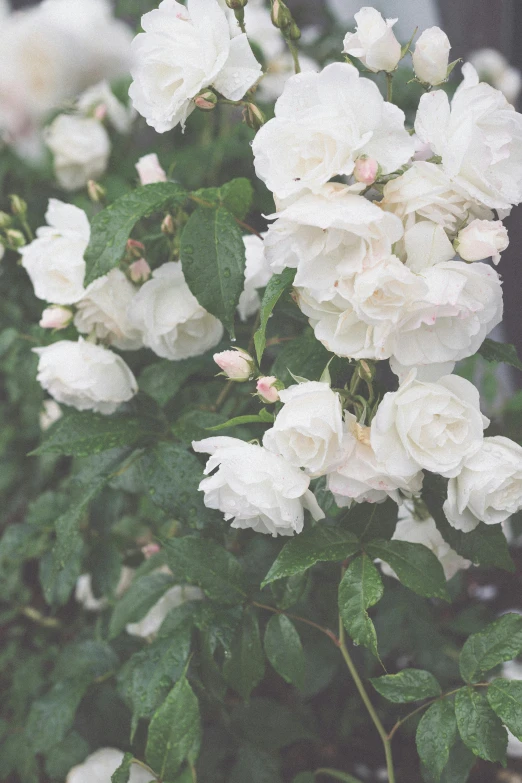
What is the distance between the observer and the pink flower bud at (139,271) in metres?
0.88

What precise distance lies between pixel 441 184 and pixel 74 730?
3.46ft

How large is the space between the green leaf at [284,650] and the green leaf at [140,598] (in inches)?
8.9

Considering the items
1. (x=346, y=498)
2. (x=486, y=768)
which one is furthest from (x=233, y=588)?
(x=486, y=768)

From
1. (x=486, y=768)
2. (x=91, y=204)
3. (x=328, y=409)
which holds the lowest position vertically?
(x=486, y=768)

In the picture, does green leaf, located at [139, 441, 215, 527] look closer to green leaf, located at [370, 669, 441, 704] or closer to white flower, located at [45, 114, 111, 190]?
green leaf, located at [370, 669, 441, 704]

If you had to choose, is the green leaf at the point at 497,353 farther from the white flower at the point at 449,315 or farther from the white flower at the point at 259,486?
the white flower at the point at 259,486

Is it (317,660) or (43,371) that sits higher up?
(43,371)

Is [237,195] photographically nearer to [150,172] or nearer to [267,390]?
[150,172]

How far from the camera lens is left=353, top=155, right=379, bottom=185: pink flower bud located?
1.90ft

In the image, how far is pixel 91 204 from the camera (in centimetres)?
147

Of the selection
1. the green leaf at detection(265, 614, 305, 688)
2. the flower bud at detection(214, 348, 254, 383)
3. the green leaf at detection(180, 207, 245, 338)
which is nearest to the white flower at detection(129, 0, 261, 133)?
the green leaf at detection(180, 207, 245, 338)

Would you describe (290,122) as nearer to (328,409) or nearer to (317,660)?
(328,409)

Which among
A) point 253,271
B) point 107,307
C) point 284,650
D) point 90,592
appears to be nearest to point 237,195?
point 253,271

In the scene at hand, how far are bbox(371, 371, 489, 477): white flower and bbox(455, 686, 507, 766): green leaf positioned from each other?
0.80ft
